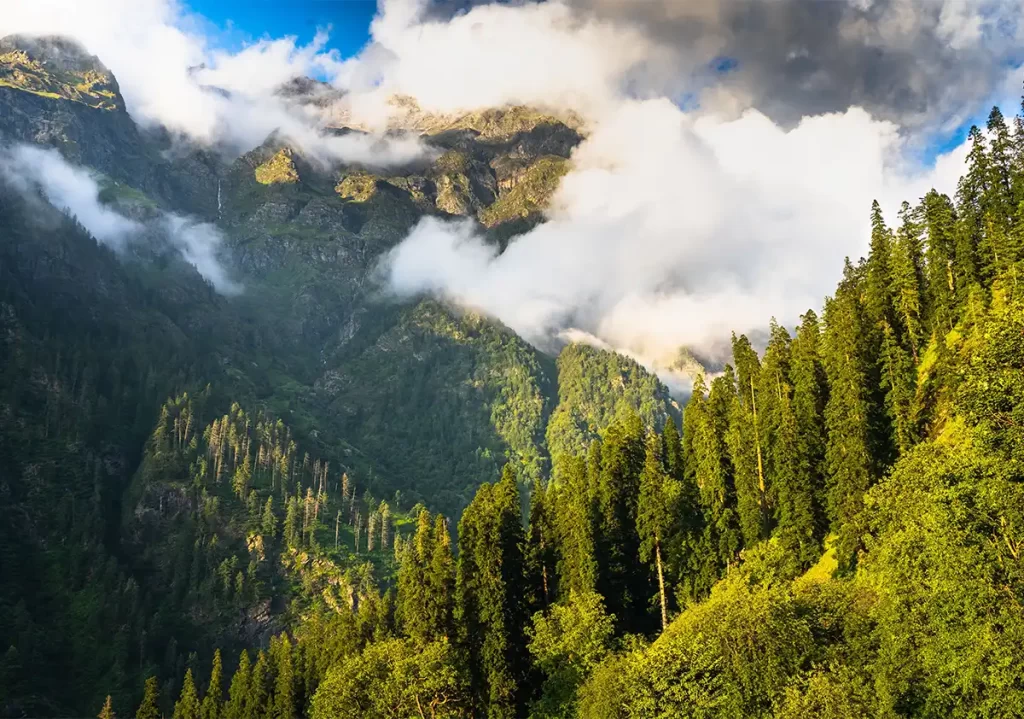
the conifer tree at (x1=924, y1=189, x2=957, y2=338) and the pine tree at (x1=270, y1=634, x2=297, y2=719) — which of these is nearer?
the conifer tree at (x1=924, y1=189, x2=957, y2=338)

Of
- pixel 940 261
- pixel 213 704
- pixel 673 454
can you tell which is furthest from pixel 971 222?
pixel 213 704

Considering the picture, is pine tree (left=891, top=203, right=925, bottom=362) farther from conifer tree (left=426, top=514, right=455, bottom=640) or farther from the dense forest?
conifer tree (left=426, top=514, right=455, bottom=640)

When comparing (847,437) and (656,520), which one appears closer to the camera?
(847,437)

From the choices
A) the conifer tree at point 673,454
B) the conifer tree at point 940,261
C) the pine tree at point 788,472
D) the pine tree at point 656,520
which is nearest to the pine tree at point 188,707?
the pine tree at point 656,520

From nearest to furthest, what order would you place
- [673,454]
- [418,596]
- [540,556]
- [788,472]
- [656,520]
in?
1. [418,596]
2. [788,472]
3. [656,520]
4. [540,556]
5. [673,454]

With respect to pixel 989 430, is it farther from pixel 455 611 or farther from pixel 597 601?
pixel 455 611

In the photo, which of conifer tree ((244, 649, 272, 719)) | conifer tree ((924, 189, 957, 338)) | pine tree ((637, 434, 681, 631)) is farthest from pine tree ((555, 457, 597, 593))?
conifer tree ((244, 649, 272, 719))

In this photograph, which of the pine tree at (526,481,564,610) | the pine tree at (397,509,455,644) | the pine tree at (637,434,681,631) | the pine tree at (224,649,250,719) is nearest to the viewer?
the pine tree at (397,509,455,644)

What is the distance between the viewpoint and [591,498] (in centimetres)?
10019

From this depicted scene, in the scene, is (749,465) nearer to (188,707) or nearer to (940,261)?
(940,261)

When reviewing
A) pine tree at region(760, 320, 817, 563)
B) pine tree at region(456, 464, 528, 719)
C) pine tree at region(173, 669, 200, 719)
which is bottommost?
pine tree at region(173, 669, 200, 719)

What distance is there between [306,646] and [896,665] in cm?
12645

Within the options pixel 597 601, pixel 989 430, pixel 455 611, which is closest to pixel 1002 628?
pixel 989 430

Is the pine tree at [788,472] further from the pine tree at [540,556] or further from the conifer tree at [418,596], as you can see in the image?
the conifer tree at [418,596]
